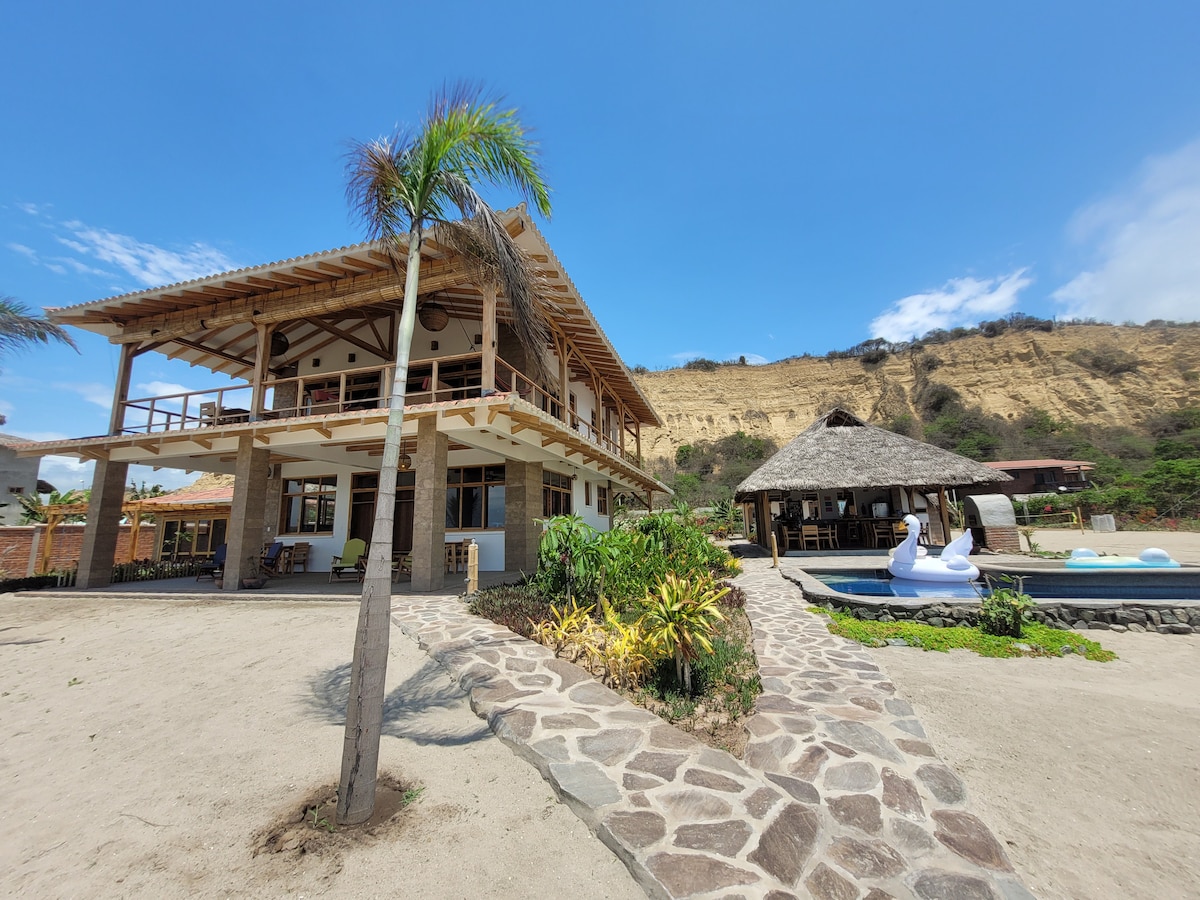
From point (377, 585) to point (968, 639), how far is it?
24.1 ft

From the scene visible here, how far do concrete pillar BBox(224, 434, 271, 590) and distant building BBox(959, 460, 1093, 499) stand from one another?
3581cm

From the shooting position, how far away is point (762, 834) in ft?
7.95

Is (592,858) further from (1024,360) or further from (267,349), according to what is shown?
(1024,360)

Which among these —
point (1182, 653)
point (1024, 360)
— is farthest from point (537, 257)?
point (1024, 360)

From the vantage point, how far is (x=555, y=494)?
13180 mm

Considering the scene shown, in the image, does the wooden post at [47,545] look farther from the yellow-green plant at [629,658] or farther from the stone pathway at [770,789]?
the yellow-green plant at [629,658]

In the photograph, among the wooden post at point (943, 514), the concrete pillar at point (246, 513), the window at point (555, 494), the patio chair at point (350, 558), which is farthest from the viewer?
the wooden post at point (943, 514)

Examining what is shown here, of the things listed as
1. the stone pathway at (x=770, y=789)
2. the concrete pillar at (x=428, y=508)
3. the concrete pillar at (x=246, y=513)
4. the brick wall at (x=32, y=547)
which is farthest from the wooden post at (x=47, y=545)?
the stone pathway at (x=770, y=789)

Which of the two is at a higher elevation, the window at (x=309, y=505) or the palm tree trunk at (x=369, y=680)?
the window at (x=309, y=505)

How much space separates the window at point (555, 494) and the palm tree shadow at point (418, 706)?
7.22 meters

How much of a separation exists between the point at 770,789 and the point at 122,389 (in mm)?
15008

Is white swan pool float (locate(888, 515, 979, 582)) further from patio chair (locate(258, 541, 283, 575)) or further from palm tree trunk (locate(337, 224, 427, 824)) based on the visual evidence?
patio chair (locate(258, 541, 283, 575))

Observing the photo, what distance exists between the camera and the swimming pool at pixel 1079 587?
9.04m

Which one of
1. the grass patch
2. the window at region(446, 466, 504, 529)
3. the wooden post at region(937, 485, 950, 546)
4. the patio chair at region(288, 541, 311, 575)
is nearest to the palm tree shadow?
the grass patch
